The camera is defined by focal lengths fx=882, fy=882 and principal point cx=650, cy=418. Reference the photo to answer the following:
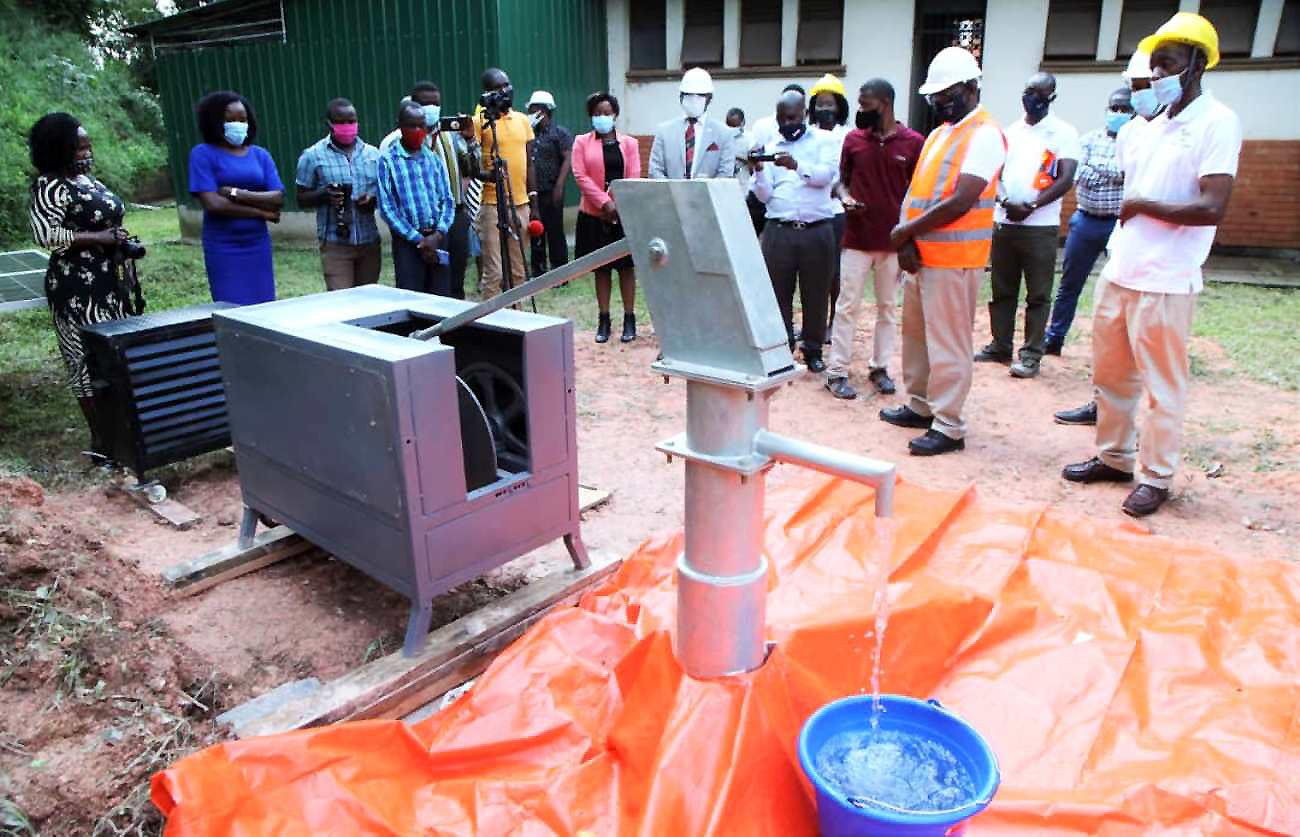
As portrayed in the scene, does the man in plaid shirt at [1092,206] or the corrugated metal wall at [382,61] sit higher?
the corrugated metal wall at [382,61]

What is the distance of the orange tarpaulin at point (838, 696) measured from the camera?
1.74 meters

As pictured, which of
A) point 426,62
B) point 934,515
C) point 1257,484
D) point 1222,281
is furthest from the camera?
point 426,62

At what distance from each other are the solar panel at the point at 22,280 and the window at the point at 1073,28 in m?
9.29

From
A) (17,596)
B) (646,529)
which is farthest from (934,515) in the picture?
(17,596)

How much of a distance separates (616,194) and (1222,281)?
8753mm

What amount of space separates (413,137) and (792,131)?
2.30 metres

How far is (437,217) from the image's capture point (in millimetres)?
5555

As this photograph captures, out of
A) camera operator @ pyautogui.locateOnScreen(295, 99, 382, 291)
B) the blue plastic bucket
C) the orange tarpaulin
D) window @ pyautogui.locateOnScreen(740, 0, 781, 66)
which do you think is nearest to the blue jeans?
the orange tarpaulin

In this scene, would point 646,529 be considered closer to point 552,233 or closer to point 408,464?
point 408,464

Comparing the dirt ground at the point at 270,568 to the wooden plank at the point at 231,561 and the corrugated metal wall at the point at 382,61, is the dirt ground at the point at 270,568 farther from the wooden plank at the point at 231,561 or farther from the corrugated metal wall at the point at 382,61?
the corrugated metal wall at the point at 382,61

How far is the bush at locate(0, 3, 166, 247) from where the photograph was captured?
12375 millimetres

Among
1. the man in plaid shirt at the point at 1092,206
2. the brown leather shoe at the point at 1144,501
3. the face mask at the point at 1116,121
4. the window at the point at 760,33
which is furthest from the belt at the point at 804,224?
the window at the point at 760,33

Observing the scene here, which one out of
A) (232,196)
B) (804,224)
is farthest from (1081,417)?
(232,196)

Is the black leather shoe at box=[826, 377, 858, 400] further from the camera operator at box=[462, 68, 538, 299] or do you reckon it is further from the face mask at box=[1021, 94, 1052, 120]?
the camera operator at box=[462, 68, 538, 299]
